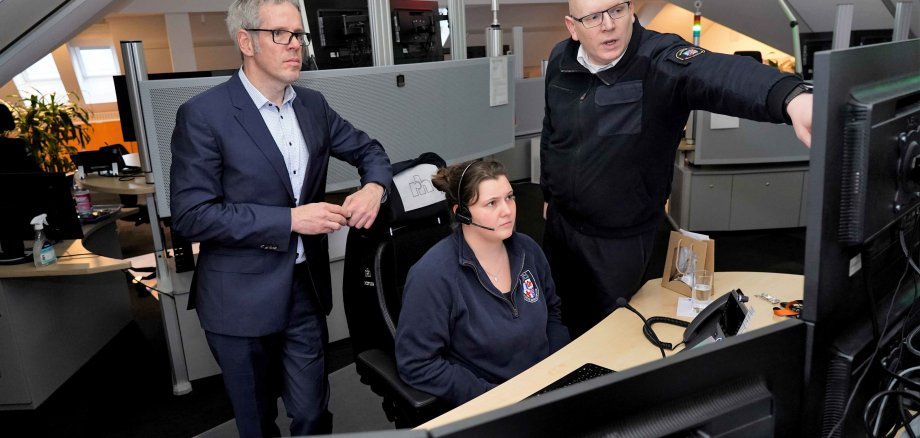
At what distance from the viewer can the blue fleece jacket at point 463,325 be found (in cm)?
163

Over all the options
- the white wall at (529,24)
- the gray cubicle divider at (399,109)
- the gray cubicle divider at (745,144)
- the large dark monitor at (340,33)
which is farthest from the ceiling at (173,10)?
the large dark monitor at (340,33)

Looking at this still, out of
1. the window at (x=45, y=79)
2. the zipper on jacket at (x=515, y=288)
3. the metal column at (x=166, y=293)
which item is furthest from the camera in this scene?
the window at (x=45, y=79)

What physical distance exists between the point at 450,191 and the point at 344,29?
1.45 m

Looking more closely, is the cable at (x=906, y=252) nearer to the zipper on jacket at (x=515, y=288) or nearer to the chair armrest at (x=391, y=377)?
the zipper on jacket at (x=515, y=288)

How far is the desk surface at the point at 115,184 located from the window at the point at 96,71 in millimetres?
5474

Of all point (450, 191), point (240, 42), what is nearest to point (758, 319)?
point (450, 191)

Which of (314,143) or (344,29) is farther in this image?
(344,29)

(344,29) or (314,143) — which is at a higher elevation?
(344,29)

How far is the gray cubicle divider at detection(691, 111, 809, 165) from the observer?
4.43 meters

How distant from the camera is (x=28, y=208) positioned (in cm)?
273

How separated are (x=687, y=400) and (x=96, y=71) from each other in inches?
391

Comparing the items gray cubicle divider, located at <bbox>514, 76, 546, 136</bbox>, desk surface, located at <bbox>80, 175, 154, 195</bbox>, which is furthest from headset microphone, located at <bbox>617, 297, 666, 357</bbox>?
gray cubicle divider, located at <bbox>514, 76, 546, 136</bbox>

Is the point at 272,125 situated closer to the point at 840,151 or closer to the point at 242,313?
the point at 242,313

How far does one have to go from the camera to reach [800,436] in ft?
2.61
